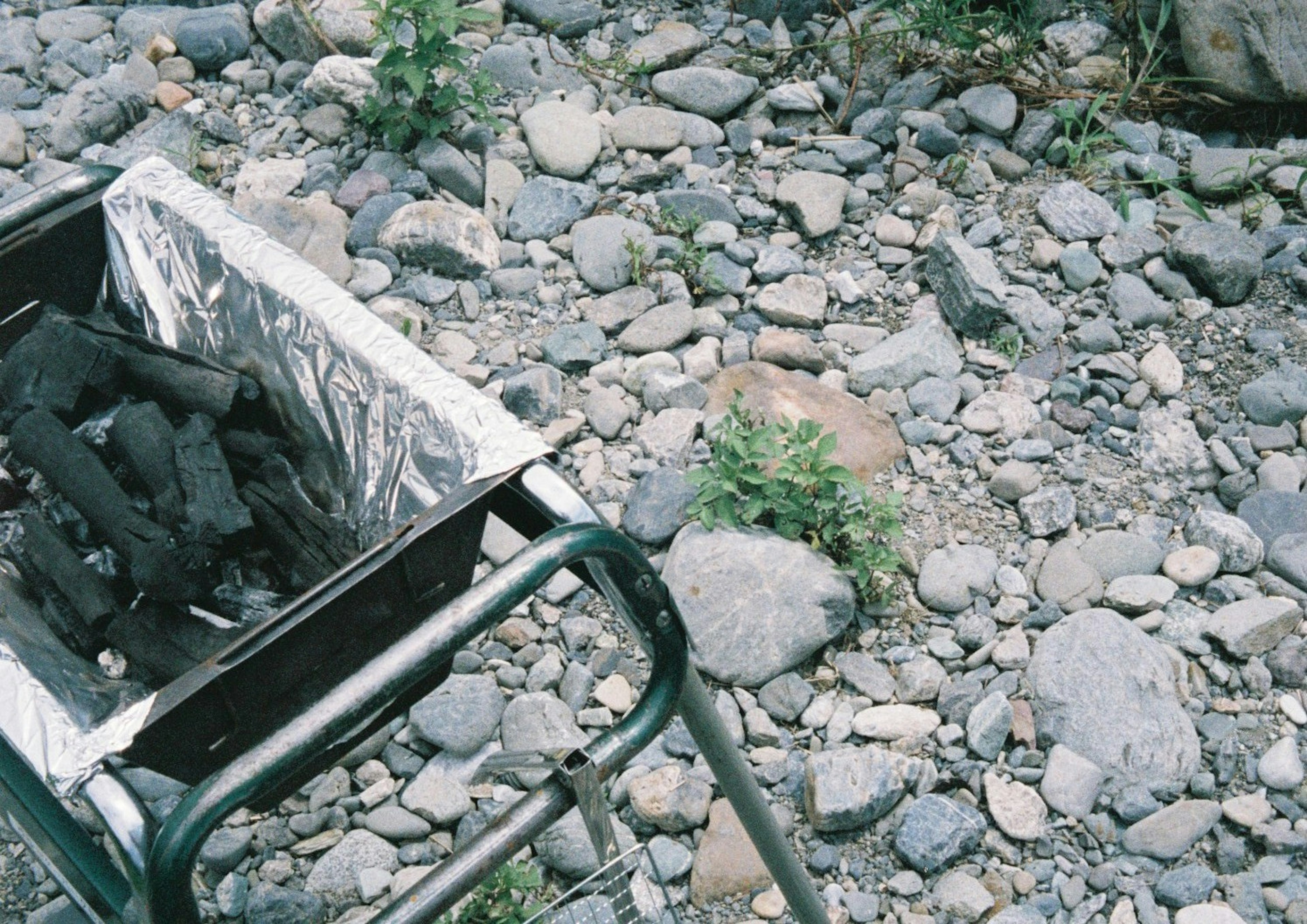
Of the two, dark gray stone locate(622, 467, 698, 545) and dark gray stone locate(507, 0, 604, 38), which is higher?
dark gray stone locate(507, 0, 604, 38)

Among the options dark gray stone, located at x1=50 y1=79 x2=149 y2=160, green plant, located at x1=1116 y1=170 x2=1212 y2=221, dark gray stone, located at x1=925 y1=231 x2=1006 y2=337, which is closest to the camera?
dark gray stone, located at x1=925 y1=231 x2=1006 y2=337

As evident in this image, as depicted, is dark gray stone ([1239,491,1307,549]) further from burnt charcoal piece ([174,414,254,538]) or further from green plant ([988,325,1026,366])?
burnt charcoal piece ([174,414,254,538])

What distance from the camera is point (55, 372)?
187 cm

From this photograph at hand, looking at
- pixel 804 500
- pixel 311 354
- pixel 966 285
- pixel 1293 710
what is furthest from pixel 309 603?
pixel 966 285

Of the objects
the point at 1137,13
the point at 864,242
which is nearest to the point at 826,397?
the point at 864,242

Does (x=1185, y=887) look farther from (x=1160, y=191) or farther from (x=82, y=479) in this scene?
(x=1160, y=191)

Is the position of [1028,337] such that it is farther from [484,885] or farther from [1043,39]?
[484,885]

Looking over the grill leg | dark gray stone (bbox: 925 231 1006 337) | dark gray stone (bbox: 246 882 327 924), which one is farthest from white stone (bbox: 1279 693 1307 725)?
dark gray stone (bbox: 246 882 327 924)

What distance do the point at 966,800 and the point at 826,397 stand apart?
1034 millimetres

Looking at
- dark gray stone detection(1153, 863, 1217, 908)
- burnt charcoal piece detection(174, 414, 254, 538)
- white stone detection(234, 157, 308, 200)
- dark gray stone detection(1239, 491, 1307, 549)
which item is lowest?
dark gray stone detection(1153, 863, 1217, 908)

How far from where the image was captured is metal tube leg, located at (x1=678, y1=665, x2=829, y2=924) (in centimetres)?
157

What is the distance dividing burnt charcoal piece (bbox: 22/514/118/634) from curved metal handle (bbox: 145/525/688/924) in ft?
2.02

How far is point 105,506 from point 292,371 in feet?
1.09

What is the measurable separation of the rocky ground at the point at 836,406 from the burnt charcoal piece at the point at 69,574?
670 mm
